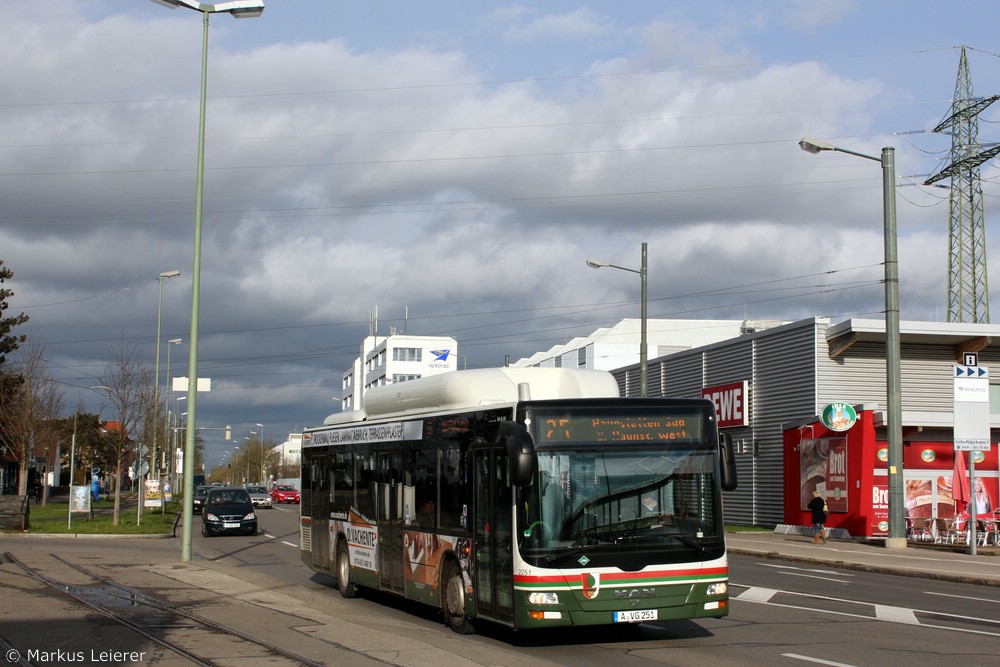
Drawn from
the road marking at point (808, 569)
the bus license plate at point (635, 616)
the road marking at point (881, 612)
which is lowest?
the road marking at point (808, 569)

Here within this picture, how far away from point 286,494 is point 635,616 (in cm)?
7279

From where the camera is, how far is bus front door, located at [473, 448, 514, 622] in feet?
38.2

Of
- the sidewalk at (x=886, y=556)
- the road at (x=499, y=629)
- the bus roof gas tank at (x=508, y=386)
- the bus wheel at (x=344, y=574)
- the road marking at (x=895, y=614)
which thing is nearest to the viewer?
the road at (x=499, y=629)

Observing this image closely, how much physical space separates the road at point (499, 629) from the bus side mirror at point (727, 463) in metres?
1.73

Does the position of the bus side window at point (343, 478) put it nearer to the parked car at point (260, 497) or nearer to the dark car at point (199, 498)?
the dark car at point (199, 498)

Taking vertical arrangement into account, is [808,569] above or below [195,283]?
below

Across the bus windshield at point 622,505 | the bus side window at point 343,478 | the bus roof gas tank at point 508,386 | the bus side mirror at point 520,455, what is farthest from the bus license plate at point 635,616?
the bus side window at point 343,478

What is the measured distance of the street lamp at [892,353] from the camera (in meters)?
28.5

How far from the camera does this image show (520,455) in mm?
10953

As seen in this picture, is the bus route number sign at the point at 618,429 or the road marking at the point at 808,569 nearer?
the bus route number sign at the point at 618,429

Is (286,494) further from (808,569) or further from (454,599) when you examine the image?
(454,599)

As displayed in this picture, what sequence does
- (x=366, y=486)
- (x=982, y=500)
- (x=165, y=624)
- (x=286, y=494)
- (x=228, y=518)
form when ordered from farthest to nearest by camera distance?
(x=286, y=494), (x=228, y=518), (x=982, y=500), (x=366, y=486), (x=165, y=624)

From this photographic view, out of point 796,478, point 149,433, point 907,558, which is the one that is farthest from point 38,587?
point 149,433

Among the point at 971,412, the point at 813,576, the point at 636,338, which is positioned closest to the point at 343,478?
the point at 813,576
